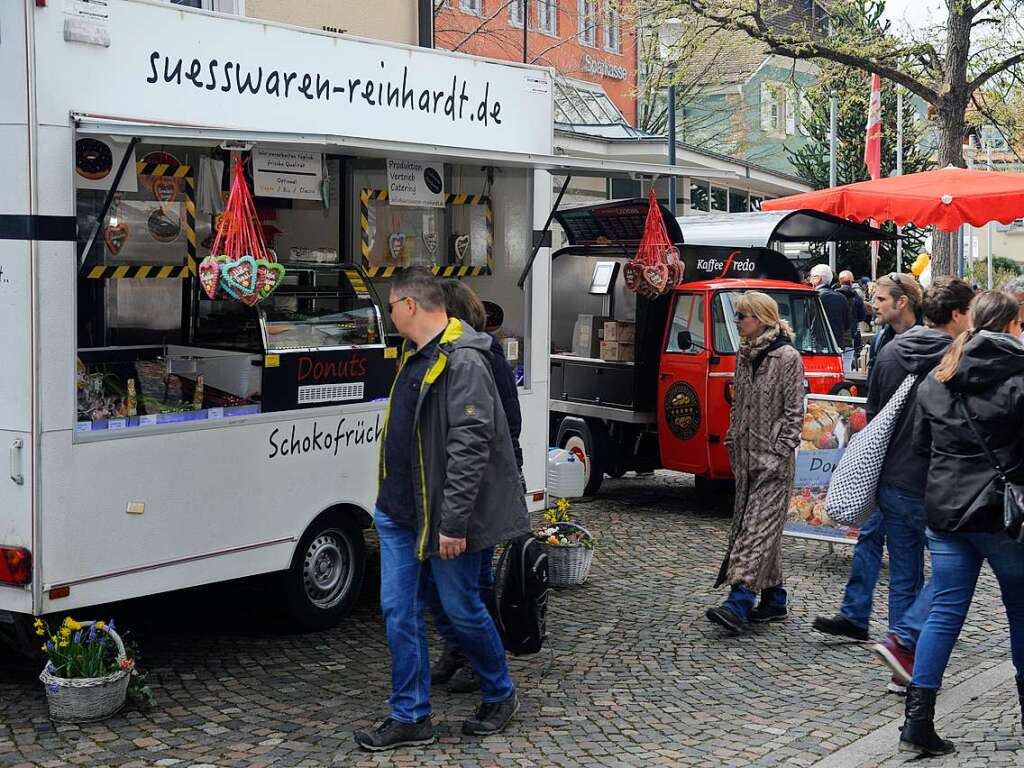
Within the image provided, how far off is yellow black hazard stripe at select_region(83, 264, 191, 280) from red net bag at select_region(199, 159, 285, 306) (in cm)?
76

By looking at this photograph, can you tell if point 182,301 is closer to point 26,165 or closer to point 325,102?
point 325,102

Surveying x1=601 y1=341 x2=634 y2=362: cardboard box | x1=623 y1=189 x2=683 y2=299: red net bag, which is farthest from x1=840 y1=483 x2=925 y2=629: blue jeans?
x1=601 y1=341 x2=634 y2=362: cardboard box

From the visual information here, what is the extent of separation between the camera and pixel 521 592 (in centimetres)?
588

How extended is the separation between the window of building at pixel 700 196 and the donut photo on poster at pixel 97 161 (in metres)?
25.5

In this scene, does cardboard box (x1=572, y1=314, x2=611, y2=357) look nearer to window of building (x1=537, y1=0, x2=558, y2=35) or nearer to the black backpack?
the black backpack

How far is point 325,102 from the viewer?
22.5 feet

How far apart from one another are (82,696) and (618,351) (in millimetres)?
6409

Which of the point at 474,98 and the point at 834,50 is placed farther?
the point at 834,50

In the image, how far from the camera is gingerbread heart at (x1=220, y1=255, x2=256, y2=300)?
6.01 metres

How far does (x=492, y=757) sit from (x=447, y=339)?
1.63 metres

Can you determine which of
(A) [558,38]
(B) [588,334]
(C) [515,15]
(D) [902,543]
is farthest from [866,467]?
(A) [558,38]

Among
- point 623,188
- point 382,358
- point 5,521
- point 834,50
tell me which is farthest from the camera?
point 623,188

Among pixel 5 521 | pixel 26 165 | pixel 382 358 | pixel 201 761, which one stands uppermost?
pixel 26 165

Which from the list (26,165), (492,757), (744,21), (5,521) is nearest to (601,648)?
(492,757)
